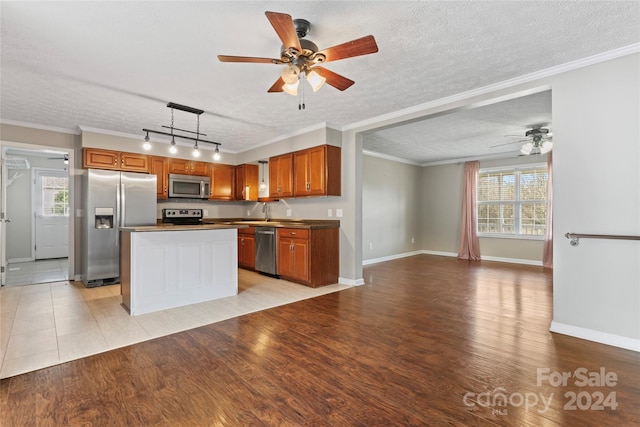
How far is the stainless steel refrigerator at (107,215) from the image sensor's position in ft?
14.9

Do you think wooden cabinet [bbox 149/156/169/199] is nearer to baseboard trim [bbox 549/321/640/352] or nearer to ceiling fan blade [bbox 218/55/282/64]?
ceiling fan blade [bbox 218/55/282/64]

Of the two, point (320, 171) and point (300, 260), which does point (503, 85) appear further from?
point (300, 260)

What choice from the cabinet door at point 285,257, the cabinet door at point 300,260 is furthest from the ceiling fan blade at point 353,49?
the cabinet door at point 285,257

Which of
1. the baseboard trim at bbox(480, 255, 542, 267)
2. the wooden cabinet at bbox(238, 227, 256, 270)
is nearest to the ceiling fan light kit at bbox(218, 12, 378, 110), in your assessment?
the wooden cabinet at bbox(238, 227, 256, 270)

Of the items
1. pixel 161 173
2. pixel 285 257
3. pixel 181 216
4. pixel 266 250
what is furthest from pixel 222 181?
pixel 285 257

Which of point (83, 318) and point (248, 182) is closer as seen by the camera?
point (83, 318)

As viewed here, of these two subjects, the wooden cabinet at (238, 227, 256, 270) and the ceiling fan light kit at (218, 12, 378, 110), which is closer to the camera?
the ceiling fan light kit at (218, 12, 378, 110)

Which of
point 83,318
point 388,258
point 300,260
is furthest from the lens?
point 388,258

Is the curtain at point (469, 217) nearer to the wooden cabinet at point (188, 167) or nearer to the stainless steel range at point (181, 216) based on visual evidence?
the wooden cabinet at point (188, 167)

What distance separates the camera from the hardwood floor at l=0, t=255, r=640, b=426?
5.37ft

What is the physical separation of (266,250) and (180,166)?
8.07 feet

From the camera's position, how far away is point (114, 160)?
4.92 m

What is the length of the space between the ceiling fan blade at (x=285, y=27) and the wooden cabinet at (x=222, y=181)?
477 cm

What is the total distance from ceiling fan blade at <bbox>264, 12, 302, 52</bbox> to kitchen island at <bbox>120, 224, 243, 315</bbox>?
2.40 meters
